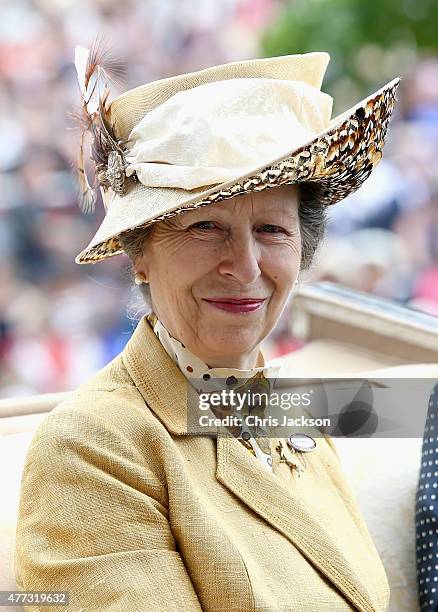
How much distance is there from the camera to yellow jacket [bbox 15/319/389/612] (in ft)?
3.89

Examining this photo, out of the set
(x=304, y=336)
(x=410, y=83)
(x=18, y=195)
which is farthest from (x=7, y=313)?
(x=410, y=83)

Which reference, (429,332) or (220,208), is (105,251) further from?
(429,332)

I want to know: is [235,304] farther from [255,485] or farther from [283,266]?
[255,485]

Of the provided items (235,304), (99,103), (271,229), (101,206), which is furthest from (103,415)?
(101,206)

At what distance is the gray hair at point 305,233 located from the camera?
4.75ft

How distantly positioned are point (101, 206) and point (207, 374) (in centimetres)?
262

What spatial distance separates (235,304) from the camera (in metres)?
1.42

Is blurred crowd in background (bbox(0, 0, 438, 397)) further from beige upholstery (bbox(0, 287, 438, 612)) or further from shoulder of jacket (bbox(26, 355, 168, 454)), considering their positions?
shoulder of jacket (bbox(26, 355, 168, 454))

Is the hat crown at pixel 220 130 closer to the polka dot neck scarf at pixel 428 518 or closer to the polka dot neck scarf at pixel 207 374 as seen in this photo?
the polka dot neck scarf at pixel 207 374

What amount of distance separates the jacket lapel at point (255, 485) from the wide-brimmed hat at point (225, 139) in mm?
215

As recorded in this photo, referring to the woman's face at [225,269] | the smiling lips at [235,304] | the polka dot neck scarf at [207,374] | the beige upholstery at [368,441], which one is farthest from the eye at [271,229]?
the beige upholstery at [368,441]

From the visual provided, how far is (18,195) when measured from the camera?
4199mm

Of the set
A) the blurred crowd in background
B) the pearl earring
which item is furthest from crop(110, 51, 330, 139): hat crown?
the blurred crowd in background

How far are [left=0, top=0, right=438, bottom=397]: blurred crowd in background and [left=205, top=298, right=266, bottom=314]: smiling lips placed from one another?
2325 mm
